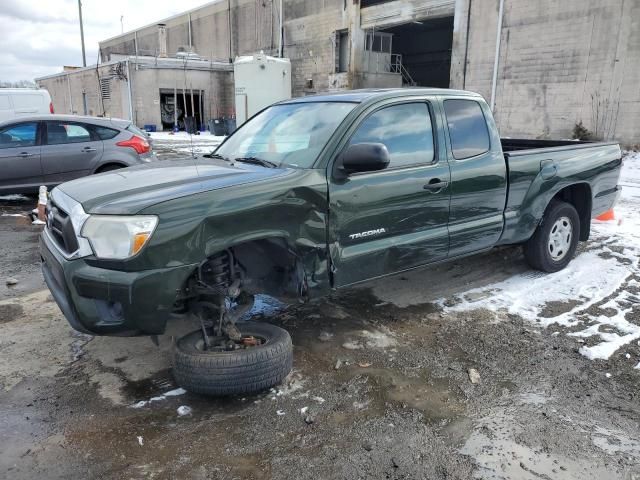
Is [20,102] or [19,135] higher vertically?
[20,102]

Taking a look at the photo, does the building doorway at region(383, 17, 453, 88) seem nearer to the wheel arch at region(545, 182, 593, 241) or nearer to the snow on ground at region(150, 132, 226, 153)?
the snow on ground at region(150, 132, 226, 153)

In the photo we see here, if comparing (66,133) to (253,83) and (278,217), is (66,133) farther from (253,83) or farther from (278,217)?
(253,83)

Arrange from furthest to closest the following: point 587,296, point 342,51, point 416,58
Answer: point 416,58, point 342,51, point 587,296

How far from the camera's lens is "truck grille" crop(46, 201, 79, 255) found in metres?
3.02

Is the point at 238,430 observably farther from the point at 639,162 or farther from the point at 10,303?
the point at 639,162

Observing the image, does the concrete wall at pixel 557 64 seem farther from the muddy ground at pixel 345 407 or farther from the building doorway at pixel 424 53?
the muddy ground at pixel 345 407

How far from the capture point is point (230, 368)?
297 centimetres

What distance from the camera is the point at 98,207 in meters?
2.92

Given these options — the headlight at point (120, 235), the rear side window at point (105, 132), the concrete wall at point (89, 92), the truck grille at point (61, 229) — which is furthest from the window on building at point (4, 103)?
the concrete wall at point (89, 92)

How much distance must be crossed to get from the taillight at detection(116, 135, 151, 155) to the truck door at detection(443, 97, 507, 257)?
263 inches

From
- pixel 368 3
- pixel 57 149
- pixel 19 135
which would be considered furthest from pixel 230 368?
pixel 368 3

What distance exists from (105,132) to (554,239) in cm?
775

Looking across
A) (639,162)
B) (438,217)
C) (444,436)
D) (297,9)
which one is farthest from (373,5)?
(444,436)

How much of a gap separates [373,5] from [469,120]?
2424cm
